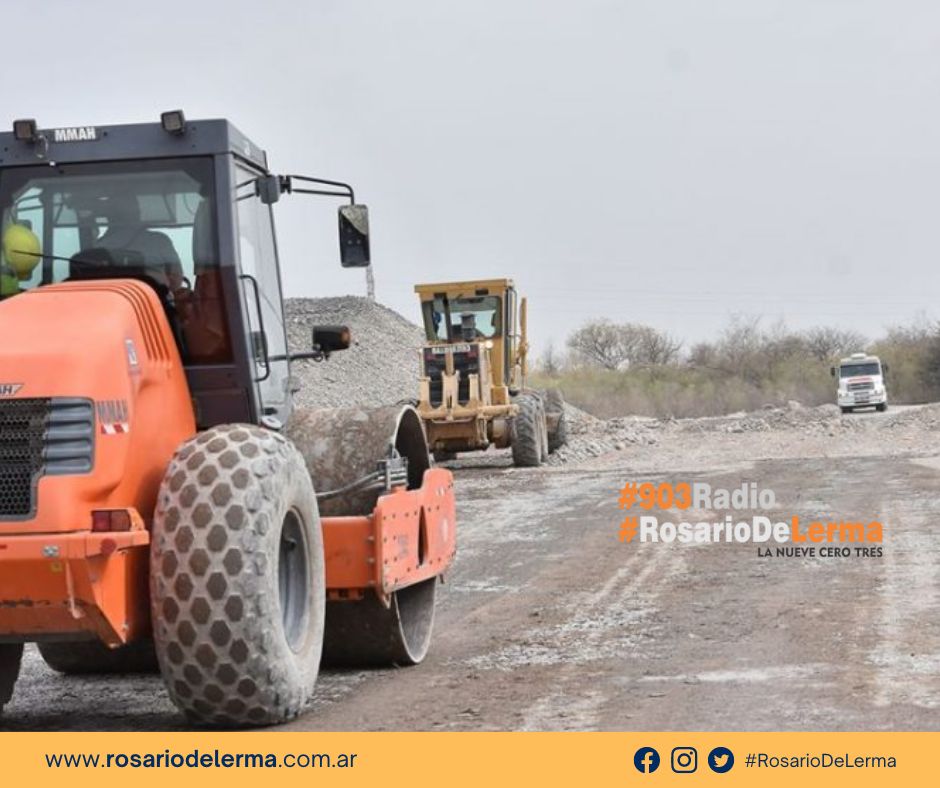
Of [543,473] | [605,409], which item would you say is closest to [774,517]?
[543,473]

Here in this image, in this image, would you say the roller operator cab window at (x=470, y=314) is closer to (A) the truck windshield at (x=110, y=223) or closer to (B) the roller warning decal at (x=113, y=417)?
(A) the truck windshield at (x=110, y=223)

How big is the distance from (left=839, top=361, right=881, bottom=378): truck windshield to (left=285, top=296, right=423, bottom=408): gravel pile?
14.0 meters

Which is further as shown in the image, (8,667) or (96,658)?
(96,658)

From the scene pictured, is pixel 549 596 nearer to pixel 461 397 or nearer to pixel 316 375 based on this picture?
pixel 461 397

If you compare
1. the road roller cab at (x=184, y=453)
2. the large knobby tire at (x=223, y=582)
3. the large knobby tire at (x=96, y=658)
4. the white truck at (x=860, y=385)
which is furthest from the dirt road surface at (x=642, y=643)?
the white truck at (x=860, y=385)

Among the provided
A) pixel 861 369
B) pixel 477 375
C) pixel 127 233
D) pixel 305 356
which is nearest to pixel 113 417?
pixel 127 233

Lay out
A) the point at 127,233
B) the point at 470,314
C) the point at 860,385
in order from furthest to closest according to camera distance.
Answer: the point at 860,385
the point at 470,314
the point at 127,233

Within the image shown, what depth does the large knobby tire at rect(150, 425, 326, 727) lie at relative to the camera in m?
6.36

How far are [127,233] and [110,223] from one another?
0.11 metres

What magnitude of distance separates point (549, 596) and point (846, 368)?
40.4 meters

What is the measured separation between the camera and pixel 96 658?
8812 mm
